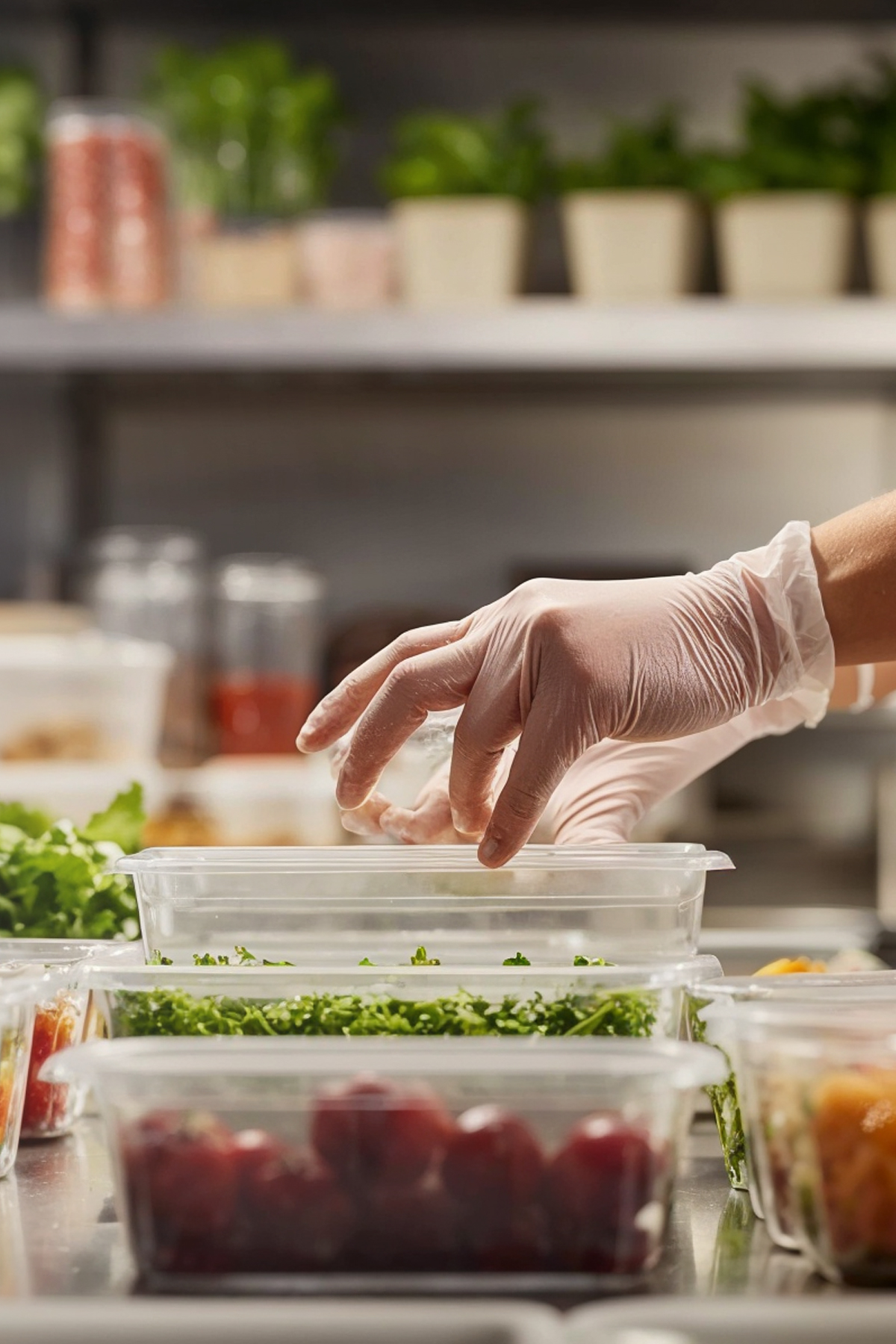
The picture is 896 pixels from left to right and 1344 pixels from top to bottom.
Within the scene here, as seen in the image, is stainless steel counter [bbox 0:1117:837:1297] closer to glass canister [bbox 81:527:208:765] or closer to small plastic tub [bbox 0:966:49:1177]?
small plastic tub [bbox 0:966:49:1177]

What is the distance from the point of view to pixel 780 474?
113 inches

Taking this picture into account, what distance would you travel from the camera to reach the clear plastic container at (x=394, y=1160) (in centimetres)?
66

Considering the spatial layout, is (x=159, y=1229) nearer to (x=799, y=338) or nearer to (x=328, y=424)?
(x=799, y=338)

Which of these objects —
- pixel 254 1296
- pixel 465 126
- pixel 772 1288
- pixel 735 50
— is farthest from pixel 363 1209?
pixel 735 50

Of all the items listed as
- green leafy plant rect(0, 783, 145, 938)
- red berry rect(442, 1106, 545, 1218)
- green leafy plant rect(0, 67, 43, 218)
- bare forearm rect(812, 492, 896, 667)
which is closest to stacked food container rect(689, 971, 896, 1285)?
red berry rect(442, 1106, 545, 1218)

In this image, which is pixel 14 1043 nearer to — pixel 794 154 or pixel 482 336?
pixel 482 336

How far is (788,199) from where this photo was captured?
2355 mm

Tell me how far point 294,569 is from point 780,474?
0.92 metres

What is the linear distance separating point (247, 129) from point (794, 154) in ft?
2.77

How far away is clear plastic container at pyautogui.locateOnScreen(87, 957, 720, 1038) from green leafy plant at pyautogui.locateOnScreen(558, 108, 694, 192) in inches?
73.9

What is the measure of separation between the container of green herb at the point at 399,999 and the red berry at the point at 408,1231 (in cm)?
11

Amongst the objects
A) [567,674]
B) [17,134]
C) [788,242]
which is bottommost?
[567,674]

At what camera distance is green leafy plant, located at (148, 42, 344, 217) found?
2416 mm

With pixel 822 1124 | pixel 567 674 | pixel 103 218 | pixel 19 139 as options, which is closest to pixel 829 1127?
pixel 822 1124
